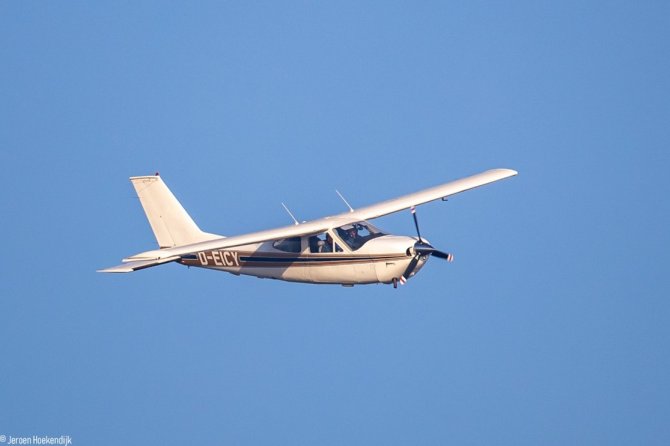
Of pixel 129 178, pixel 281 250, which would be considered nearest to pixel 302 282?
pixel 281 250

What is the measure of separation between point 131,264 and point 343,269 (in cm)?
576

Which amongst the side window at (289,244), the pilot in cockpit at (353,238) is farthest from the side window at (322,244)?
the side window at (289,244)

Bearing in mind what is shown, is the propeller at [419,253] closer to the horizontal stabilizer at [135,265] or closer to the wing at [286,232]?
the wing at [286,232]

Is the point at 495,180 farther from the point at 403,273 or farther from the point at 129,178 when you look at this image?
the point at 129,178

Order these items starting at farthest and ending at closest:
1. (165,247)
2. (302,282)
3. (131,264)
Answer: (165,247) → (302,282) → (131,264)

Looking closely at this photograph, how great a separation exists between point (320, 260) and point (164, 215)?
229 inches

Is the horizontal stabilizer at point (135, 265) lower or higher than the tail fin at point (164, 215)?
lower

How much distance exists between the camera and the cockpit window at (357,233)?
36.3 m

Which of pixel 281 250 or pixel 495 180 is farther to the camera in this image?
pixel 495 180

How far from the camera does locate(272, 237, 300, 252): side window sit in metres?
37.3

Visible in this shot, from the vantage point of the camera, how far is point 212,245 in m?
35.6

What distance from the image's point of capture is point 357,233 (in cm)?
3653

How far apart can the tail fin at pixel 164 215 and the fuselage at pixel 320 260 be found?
78cm

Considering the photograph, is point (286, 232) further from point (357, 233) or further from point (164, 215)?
point (164, 215)
